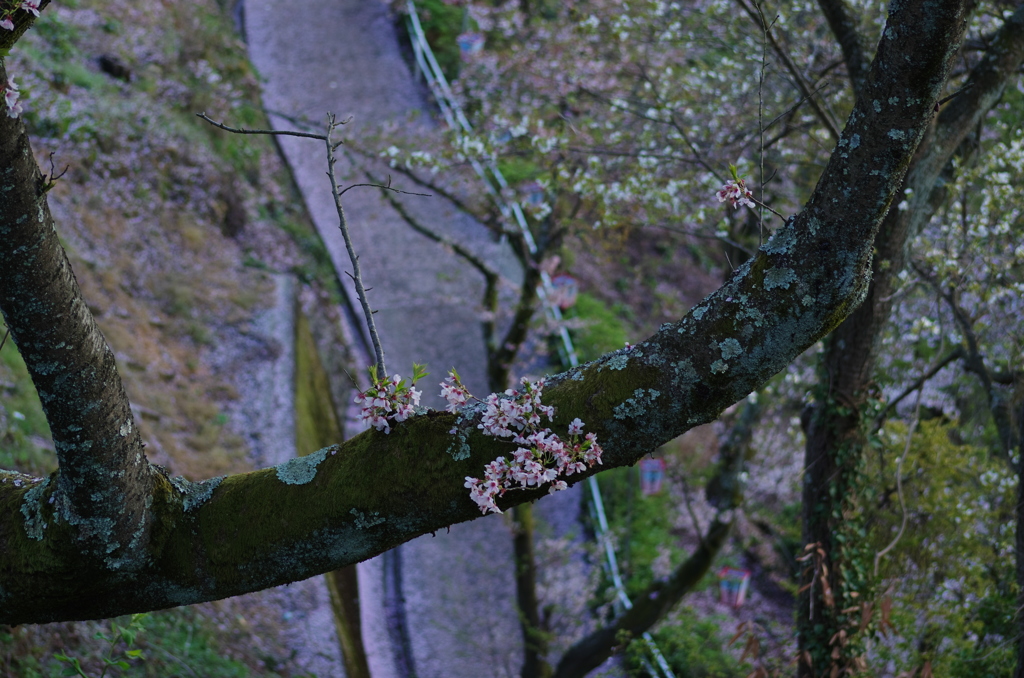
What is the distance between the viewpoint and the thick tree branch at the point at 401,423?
1.63 metres

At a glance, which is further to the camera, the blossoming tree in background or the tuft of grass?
the tuft of grass

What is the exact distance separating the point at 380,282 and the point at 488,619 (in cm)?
454

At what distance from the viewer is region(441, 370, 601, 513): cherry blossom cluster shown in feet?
5.55

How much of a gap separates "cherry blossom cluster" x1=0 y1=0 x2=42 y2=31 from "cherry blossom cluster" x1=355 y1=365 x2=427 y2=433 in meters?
1.01

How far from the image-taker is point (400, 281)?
983 cm

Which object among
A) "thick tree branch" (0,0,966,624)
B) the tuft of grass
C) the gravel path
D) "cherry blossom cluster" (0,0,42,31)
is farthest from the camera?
the tuft of grass

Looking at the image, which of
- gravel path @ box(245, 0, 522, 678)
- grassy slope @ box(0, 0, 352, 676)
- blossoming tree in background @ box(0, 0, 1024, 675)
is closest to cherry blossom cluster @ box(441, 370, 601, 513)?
blossoming tree in background @ box(0, 0, 1024, 675)

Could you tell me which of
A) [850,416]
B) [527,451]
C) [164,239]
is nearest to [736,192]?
[527,451]

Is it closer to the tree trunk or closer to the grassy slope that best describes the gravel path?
the grassy slope

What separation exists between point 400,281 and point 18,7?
8319mm

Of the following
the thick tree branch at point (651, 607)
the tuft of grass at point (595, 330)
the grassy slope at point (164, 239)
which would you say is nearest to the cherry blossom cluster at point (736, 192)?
the grassy slope at point (164, 239)

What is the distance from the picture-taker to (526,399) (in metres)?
1.79

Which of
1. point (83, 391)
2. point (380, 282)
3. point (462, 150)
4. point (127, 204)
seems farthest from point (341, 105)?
point (83, 391)

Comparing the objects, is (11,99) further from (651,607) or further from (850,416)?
(651,607)
